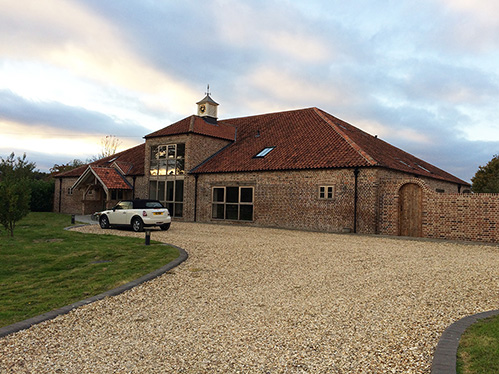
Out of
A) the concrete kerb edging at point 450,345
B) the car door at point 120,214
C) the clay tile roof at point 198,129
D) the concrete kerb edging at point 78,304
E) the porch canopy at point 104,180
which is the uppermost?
the clay tile roof at point 198,129

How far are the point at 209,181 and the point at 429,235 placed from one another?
43.6 feet

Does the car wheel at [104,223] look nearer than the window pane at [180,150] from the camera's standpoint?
Yes

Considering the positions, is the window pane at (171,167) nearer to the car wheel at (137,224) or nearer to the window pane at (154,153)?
the window pane at (154,153)

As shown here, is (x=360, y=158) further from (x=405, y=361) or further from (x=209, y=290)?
(x=405, y=361)

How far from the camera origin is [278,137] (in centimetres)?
2516

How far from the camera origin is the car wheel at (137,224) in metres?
17.7

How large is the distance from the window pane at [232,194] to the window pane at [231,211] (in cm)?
31

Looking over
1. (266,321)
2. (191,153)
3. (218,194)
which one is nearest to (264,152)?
(218,194)

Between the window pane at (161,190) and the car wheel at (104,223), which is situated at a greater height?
the window pane at (161,190)

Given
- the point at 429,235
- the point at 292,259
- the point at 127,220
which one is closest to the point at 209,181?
the point at 127,220

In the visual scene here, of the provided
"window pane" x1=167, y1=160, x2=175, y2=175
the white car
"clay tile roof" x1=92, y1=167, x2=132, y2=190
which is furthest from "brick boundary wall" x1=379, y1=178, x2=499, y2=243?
"clay tile roof" x1=92, y1=167, x2=132, y2=190

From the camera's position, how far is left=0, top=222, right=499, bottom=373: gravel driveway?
4.16 m

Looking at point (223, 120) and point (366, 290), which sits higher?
point (223, 120)

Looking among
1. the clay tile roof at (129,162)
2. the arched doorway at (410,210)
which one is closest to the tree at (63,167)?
the clay tile roof at (129,162)
